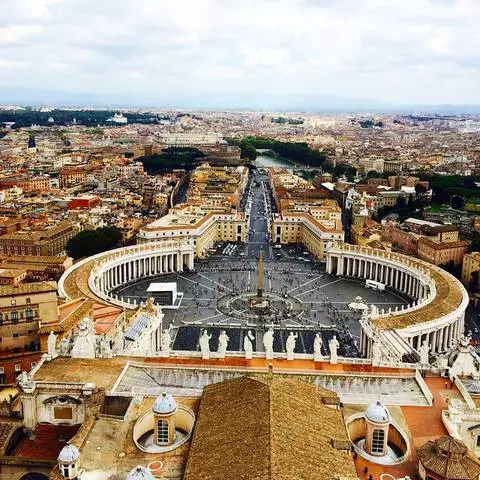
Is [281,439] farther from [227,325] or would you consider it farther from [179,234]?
[179,234]

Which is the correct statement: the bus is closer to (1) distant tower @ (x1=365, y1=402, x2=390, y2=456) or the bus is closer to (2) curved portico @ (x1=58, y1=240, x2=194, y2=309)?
(2) curved portico @ (x1=58, y1=240, x2=194, y2=309)

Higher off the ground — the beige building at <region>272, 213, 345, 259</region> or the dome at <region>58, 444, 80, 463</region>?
the dome at <region>58, 444, 80, 463</region>

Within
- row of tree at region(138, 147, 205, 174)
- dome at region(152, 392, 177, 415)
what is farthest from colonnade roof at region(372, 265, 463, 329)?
row of tree at region(138, 147, 205, 174)

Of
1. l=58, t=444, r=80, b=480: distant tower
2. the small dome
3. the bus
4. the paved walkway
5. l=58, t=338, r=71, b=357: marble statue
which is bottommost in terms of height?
the bus

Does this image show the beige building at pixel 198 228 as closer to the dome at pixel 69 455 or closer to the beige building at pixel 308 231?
the beige building at pixel 308 231

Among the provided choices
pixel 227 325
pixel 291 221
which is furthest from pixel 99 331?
pixel 291 221

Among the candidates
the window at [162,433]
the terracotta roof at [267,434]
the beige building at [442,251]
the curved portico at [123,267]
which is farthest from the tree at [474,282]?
the window at [162,433]

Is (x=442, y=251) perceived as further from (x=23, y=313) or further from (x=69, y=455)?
(x=69, y=455)
